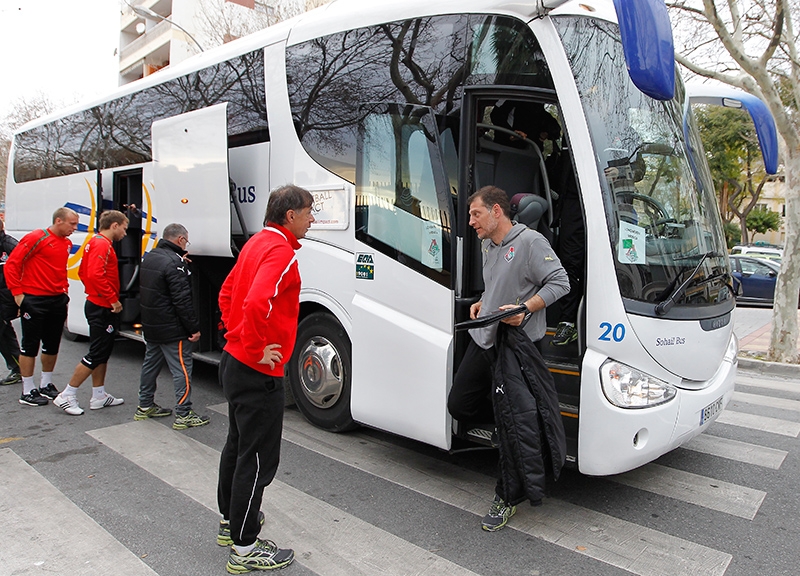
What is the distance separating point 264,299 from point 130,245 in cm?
545

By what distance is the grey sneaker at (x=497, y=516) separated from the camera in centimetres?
353

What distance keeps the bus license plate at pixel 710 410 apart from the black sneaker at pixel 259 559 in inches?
103

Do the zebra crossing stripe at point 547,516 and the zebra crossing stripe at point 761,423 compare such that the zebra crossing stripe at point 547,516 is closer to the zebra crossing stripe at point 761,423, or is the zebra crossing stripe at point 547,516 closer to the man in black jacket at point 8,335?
the zebra crossing stripe at point 761,423

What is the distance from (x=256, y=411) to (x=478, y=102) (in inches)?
94.6

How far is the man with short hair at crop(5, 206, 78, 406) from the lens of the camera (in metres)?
5.89

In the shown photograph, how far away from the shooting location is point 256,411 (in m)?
3.04

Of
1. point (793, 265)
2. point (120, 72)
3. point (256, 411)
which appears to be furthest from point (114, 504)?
point (120, 72)

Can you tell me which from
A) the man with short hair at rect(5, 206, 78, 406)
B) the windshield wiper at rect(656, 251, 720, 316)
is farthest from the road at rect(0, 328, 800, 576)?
the windshield wiper at rect(656, 251, 720, 316)

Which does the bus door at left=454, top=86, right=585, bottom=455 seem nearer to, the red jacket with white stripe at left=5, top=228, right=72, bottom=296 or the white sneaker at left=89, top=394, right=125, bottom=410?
the white sneaker at left=89, top=394, right=125, bottom=410

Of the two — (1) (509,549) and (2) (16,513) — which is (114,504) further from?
(1) (509,549)

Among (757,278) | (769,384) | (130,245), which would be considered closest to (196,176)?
(130,245)

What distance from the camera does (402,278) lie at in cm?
416

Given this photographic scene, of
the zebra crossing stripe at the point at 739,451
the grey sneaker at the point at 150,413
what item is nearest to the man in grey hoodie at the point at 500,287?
the zebra crossing stripe at the point at 739,451

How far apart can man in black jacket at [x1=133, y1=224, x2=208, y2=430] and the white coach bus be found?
0.53 metres
